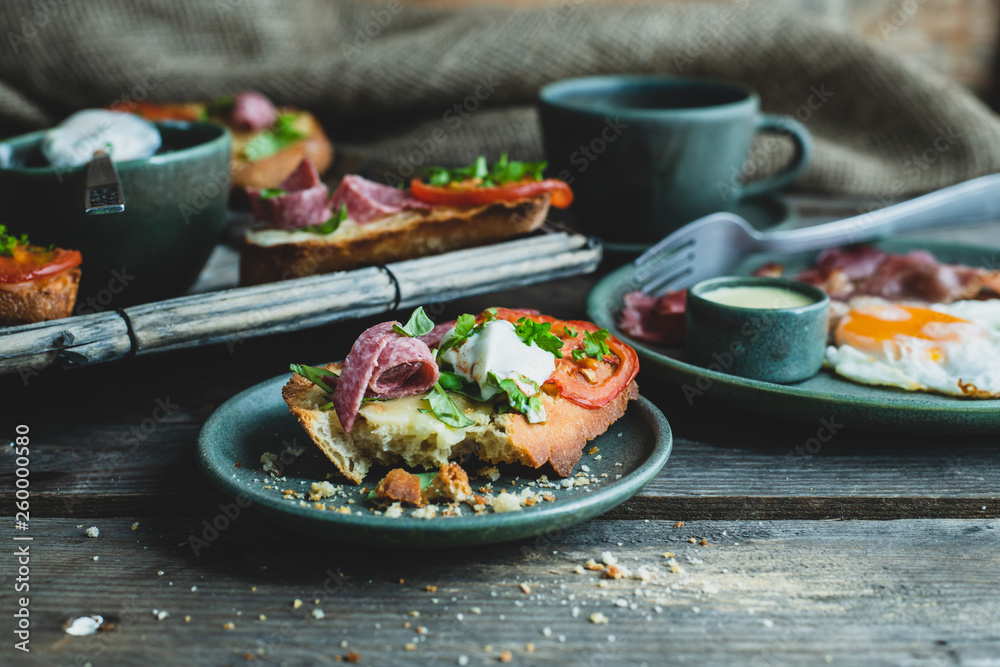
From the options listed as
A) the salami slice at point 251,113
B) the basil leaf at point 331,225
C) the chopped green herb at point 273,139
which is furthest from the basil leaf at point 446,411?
the salami slice at point 251,113

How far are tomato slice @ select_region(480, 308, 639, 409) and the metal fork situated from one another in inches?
21.8

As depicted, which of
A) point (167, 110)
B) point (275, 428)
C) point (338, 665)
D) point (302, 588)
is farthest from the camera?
point (167, 110)

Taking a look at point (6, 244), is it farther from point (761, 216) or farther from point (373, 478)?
point (761, 216)

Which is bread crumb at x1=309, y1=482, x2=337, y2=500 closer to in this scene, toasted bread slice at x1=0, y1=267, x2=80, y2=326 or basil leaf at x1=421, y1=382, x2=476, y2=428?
basil leaf at x1=421, y1=382, x2=476, y2=428

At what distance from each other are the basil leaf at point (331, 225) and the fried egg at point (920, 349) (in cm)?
117

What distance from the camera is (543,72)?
142 inches

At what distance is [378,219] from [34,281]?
30.8 inches

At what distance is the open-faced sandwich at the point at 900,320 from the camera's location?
1.76 m

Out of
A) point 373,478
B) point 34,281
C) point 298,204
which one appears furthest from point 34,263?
point 373,478

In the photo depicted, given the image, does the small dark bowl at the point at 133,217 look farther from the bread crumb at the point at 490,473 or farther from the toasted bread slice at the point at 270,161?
the bread crumb at the point at 490,473

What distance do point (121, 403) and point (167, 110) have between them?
167 cm

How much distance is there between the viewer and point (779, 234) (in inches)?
94.0

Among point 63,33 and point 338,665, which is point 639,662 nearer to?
point 338,665

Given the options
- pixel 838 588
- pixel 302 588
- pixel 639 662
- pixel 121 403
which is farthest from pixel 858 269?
pixel 121 403
